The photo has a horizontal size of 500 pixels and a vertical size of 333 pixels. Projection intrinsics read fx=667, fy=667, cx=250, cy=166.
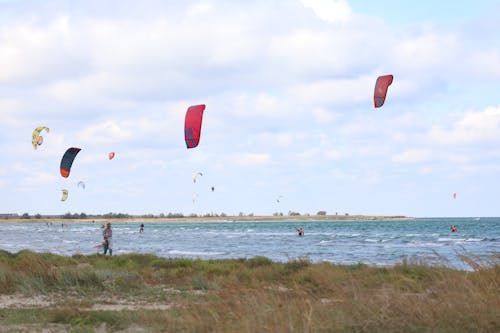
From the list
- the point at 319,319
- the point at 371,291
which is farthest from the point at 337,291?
the point at 319,319

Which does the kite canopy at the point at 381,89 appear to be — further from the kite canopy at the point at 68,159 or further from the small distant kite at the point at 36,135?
the small distant kite at the point at 36,135

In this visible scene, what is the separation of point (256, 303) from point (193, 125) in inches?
570

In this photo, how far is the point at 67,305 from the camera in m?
12.2

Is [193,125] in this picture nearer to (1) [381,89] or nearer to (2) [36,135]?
(1) [381,89]

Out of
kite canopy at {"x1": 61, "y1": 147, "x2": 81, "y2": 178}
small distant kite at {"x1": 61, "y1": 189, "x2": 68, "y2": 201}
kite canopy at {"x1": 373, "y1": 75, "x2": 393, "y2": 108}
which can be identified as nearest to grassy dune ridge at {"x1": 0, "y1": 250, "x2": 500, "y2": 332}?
kite canopy at {"x1": 373, "y1": 75, "x2": 393, "y2": 108}

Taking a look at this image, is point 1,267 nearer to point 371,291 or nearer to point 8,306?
point 8,306

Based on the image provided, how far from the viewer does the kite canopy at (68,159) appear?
104 feet

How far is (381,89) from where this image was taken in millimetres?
23844

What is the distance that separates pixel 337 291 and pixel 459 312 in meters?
1.49

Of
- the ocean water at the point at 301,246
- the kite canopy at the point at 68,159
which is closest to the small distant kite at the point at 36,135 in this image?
the kite canopy at the point at 68,159

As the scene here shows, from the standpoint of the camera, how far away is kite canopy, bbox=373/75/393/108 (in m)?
23.8

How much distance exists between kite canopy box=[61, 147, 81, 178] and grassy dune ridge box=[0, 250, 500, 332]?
51.2 feet

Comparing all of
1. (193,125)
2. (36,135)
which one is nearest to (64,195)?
(36,135)

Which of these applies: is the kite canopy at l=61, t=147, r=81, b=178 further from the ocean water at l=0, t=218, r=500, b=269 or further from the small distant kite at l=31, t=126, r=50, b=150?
the ocean water at l=0, t=218, r=500, b=269
